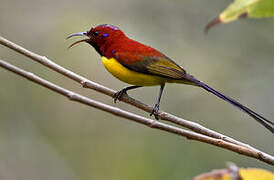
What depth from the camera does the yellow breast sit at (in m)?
3.31

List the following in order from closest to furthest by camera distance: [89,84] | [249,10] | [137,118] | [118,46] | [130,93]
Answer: [249,10], [137,118], [89,84], [118,46], [130,93]

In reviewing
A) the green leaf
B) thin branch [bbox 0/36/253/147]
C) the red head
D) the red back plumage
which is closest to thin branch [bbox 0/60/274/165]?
thin branch [bbox 0/36/253/147]

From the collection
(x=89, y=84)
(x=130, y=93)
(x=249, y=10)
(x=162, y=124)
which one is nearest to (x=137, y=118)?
(x=162, y=124)

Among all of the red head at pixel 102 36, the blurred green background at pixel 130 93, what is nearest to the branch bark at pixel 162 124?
the red head at pixel 102 36

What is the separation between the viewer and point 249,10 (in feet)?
5.25

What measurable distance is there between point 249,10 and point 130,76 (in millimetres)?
1794

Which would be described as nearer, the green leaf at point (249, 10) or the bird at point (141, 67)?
the green leaf at point (249, 10)

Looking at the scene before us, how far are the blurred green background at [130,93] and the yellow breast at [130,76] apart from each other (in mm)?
2303

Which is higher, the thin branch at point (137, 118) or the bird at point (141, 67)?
the bird at point (141, 67)

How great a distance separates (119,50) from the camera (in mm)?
3467

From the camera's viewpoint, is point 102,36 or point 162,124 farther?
point 102,36

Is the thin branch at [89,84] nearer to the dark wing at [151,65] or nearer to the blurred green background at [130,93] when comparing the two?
the dark wing at [151,65]

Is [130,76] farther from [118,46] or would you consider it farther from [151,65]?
[118,46]

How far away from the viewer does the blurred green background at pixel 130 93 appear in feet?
18.7
